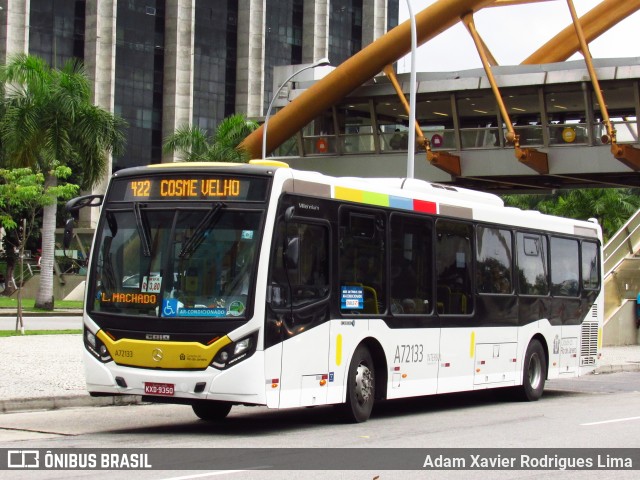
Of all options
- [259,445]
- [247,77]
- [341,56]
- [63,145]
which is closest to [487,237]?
[259,445]

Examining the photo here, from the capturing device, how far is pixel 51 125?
137 ft

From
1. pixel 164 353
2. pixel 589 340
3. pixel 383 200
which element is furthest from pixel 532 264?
pixel 164 353

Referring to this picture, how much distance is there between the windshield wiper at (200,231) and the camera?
1269 cm

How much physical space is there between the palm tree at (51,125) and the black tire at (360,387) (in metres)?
27.3

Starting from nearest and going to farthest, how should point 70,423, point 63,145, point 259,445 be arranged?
point 259,445 → point 70,423 → point 63,145

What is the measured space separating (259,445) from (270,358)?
3.56 feet

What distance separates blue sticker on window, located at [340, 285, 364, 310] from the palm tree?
27.3 m

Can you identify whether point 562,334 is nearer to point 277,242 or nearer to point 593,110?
point 277,242

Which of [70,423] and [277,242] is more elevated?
[277,242]

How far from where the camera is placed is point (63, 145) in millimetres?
42000

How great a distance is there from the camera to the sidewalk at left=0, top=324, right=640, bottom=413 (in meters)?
15.4

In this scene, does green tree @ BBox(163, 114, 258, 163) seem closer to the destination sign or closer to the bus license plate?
the destination sign

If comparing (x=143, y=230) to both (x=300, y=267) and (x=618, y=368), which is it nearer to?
(x=300, y=267)

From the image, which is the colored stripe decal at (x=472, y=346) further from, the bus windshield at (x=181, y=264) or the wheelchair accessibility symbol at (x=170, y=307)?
the wheelchair accessibility symbol at (x=170, y=307)
